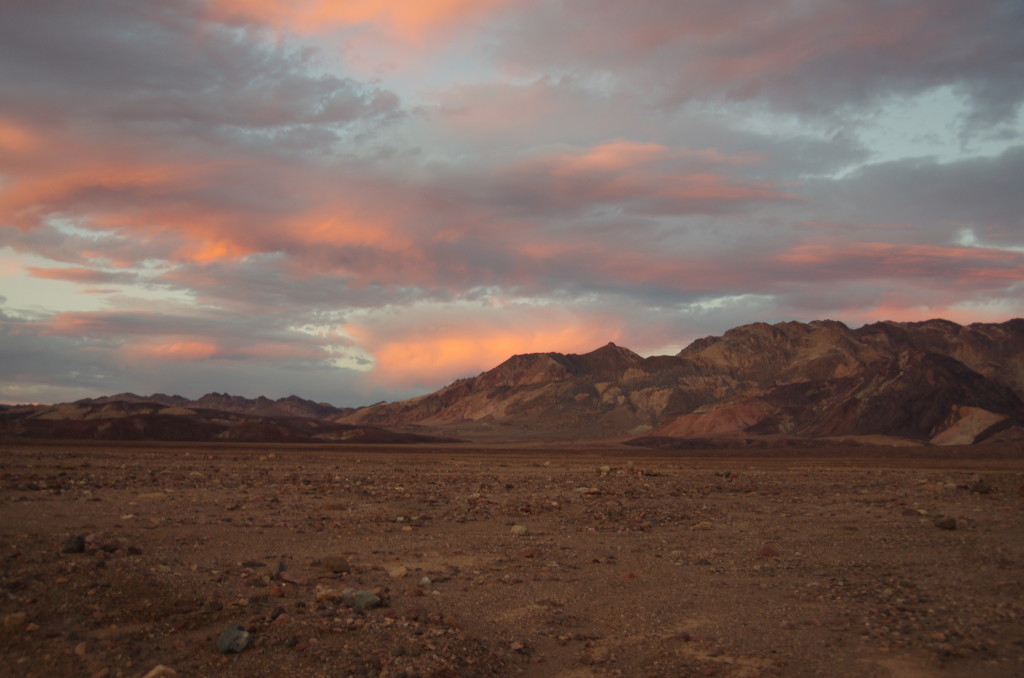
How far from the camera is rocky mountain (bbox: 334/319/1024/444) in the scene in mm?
98375

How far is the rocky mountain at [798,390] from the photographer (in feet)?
323

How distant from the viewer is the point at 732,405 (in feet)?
406

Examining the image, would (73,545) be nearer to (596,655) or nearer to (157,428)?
(596,655)

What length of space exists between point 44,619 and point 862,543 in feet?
46.4

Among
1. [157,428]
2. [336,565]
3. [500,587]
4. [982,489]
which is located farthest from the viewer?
[157,428]

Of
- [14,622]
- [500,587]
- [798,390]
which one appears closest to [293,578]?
[500,587]

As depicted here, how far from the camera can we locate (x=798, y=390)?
128375 mm

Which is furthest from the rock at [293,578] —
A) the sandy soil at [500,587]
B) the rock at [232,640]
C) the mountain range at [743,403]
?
the mountain range at [743,403]

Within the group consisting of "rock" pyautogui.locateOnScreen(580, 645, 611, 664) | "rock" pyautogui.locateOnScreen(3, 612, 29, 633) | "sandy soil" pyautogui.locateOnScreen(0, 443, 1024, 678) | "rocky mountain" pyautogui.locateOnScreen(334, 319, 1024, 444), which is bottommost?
"rock" pyautogui.locateOnScreen(580, 645, 611, 664)

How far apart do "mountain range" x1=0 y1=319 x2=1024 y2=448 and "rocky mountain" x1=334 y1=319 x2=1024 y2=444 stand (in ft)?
0.92

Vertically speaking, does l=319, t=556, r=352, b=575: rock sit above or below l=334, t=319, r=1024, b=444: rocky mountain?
below

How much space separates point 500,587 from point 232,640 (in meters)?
4.50

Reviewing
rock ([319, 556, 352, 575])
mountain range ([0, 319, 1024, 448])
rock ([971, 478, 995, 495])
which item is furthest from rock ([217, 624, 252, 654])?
mountain range ([0, 319, 1024, 448])

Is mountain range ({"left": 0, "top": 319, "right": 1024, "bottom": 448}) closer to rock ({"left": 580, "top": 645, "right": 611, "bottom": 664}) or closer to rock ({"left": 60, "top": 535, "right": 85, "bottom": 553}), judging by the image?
rock ({"left": 60, "top": 535, "right": 85, "bottom": 553})
